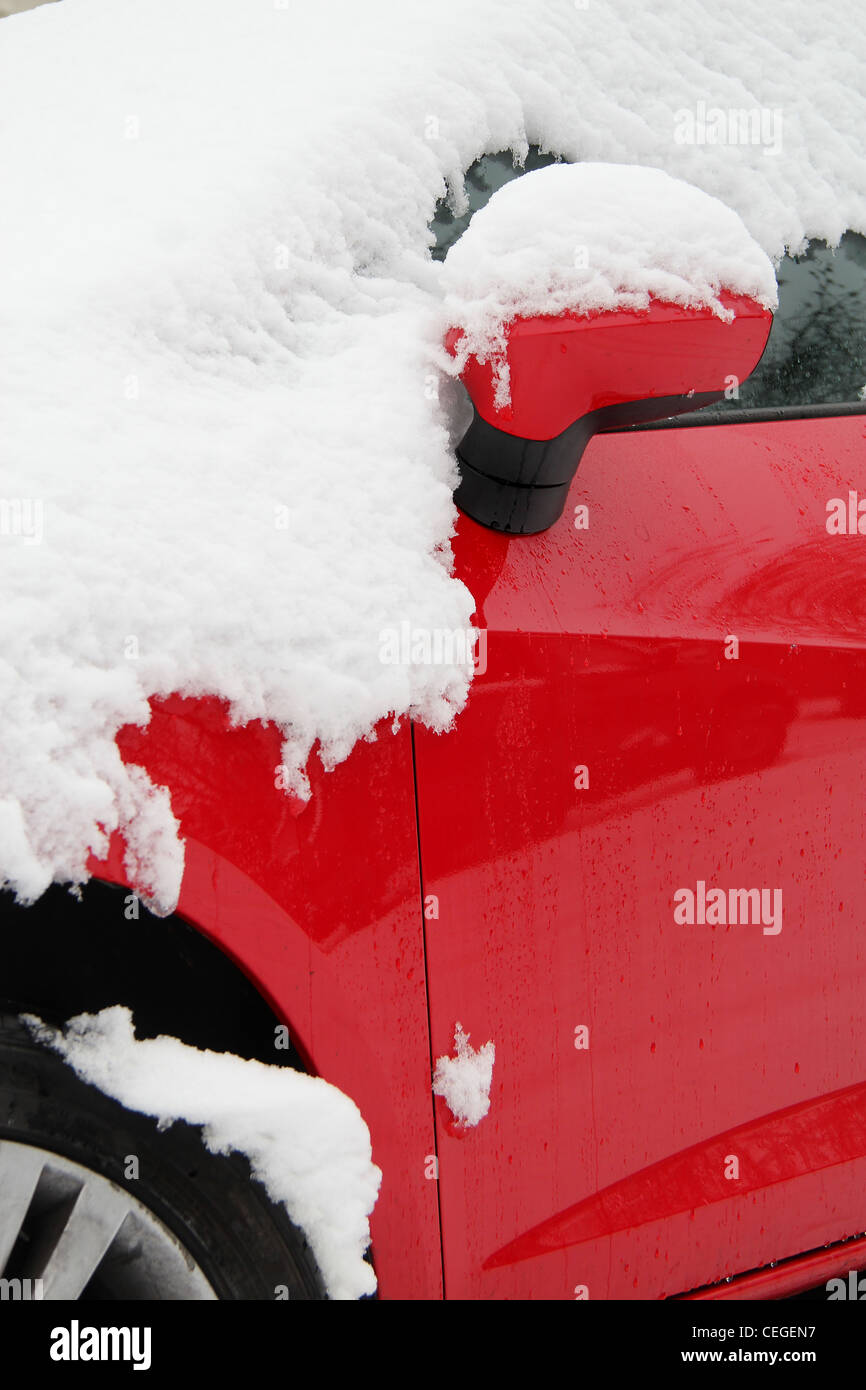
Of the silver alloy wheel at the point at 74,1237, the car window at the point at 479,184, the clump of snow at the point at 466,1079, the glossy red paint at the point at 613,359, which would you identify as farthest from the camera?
the car window at the point at 479,184

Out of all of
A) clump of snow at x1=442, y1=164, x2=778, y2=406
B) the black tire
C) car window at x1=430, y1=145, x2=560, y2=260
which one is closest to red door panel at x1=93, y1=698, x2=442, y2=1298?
the black tire

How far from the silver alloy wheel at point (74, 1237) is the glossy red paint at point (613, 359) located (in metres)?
0.83

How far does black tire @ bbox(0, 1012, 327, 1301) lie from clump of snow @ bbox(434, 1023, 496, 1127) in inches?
8.3

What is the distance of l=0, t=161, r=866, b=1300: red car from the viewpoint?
1071mm

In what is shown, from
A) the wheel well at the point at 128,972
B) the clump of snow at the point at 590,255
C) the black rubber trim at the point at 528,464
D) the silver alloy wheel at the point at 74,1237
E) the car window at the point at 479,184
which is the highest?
the car window at the point at 479,184

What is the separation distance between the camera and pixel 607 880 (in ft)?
4.25

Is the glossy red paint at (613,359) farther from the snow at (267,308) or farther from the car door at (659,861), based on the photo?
the car door at (659,861)

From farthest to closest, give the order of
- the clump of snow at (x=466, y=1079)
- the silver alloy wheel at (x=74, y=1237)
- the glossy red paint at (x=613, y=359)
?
the clump of snow at (x=466, y=1079) → the glossy red paint at (x=613, y=359) → the silver alloy wheel at (x=74, y=1237)

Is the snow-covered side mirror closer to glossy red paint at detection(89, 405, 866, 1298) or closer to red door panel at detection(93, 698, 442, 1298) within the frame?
glossy red paint at detection(89, 405, 866, 1298)

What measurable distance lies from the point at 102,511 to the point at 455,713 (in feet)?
1.33

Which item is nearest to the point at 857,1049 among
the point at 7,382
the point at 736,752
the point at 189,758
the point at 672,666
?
the point at 736,752

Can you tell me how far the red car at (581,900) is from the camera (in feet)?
3.51

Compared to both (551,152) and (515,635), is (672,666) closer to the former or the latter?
(515,635)

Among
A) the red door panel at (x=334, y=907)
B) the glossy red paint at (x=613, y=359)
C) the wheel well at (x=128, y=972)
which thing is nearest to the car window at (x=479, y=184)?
the glossy red paint at (x=613, y=359)
